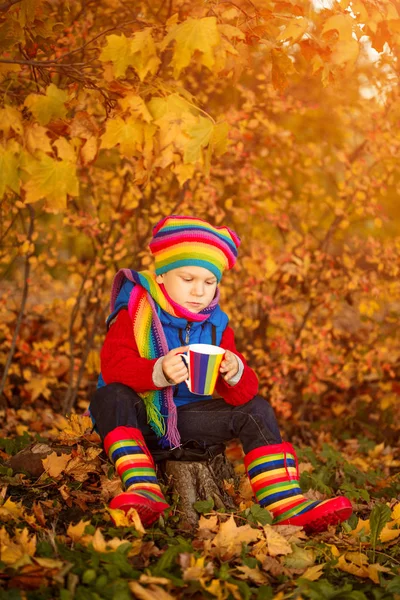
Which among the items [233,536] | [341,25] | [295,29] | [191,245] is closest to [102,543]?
[233,536]

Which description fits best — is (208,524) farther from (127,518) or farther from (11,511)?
(11,511)

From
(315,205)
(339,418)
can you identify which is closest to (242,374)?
(339,418)

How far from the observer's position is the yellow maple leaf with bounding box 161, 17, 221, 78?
263 cm

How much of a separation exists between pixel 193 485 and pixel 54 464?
65 cm

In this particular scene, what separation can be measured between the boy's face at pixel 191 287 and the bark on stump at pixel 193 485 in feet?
2.34

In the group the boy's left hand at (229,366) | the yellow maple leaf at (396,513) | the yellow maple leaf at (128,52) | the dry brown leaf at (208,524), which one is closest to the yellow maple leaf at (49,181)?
the yellow maple leaf at (128,52)

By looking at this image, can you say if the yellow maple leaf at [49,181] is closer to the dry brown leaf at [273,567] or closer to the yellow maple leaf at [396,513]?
the dry brown leaf at [273,567]

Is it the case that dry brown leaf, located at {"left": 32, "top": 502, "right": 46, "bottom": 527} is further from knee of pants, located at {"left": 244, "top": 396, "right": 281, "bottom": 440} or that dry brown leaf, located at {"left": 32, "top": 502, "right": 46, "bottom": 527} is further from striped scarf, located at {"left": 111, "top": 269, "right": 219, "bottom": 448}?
knee of pants, located at {"left": 244, "top": 396, "right": 281, "bottom": 440}

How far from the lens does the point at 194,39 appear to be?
2.63m

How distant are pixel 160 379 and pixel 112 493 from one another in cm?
55

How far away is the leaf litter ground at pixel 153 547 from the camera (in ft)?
7.31

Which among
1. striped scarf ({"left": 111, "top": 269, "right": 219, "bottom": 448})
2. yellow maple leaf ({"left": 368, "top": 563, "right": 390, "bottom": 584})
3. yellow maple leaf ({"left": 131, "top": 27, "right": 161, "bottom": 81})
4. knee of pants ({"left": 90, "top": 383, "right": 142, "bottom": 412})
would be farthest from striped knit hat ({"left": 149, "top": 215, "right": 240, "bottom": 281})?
yellow maple leaf ({"left": 368, "top": 563, "right": 390, "bottom": 584})

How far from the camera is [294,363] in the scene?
5441 mm

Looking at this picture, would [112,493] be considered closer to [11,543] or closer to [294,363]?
[11,543]
